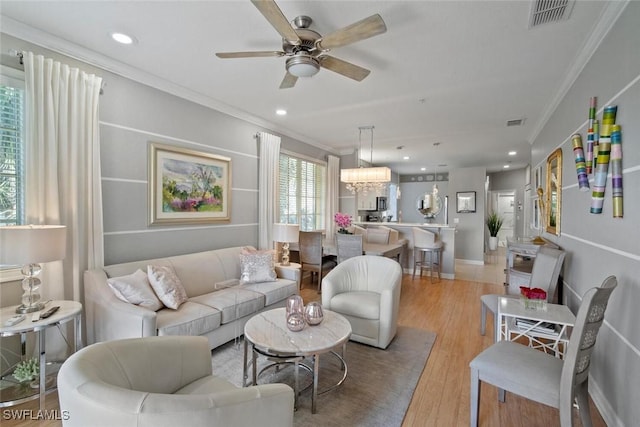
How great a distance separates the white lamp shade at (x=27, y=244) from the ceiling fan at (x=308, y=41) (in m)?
1.80

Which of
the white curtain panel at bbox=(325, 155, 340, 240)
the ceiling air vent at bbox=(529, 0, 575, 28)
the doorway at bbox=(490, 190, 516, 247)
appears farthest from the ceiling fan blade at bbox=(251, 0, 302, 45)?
the doorway at bbox=(490, 190, 516, 247)

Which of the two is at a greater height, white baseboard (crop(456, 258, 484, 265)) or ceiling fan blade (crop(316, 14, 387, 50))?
ceiling fan blade (crop(316, 14, 387, 50))

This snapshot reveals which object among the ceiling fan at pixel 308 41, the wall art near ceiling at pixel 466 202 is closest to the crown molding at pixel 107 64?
the ceiling fan at pixel 308 41

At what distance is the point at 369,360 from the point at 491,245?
7832mm

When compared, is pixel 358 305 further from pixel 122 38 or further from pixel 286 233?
pixel 122 38

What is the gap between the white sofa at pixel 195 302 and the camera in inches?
91.2

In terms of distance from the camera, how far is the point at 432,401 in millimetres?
2123

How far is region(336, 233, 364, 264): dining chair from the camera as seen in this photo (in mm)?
4598

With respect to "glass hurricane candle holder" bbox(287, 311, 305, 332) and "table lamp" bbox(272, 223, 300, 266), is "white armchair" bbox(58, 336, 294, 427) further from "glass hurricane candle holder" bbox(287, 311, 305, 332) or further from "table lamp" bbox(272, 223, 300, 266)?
"table lamp" bbox(272, 223, 300, 266)

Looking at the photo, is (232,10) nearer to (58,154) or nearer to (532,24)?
(58,154)

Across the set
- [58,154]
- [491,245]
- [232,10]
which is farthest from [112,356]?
[491,245]

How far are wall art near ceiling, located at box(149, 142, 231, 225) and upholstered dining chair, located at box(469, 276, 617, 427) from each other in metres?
3.30

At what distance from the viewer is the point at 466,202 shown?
781cm

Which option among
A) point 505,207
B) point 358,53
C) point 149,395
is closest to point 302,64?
point 358,53
